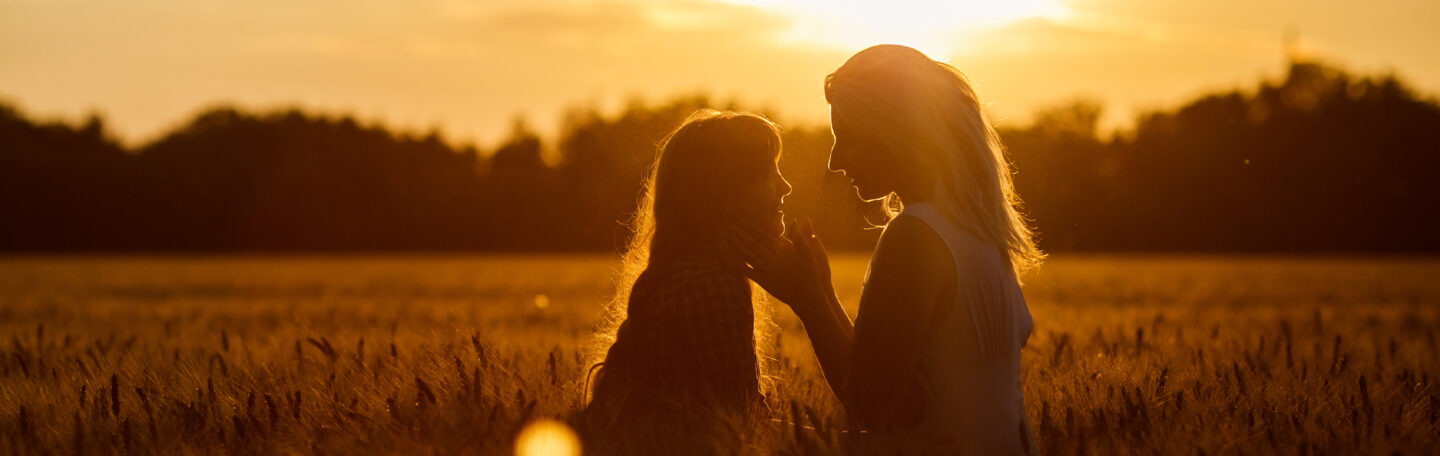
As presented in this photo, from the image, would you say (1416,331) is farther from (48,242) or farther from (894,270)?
(48,242)

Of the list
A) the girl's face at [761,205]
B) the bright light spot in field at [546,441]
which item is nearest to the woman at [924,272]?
the girl's face at [761,205]

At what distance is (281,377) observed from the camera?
5.30 m

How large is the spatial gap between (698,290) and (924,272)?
1060 mm

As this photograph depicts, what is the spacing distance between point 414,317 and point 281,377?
7358mm

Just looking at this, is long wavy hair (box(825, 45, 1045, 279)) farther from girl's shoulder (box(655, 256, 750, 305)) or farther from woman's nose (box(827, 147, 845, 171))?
girl's shoulder (box(655, 256, 750, 305))

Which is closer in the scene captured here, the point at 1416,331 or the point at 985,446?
the point at 985,446

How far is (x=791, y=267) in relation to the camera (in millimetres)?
3559

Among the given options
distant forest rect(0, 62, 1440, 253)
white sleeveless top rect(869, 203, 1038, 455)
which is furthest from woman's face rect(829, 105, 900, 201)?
distant forest rect(0, 62, 1440, 253)

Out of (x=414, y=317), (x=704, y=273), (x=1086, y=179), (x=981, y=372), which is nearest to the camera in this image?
(x=981, y=372)

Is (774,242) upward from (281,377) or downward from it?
upward

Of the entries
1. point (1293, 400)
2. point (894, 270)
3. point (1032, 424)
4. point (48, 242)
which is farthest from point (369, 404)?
point (48, 242)

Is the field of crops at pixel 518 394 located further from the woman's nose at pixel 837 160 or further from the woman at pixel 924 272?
the woman's nose at pixel 837 160

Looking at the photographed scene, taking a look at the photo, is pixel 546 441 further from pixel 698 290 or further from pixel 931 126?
pixel 931 126

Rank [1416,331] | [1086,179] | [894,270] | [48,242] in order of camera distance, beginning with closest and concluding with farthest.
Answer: [894,270] → [1416,331] → [1086,179] → [48,242]
